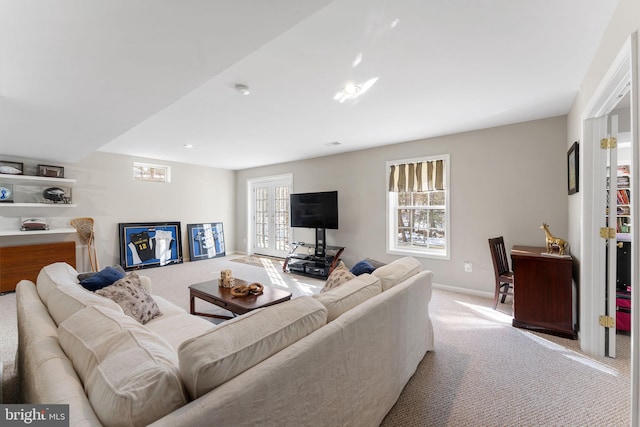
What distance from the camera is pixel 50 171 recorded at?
457 cm

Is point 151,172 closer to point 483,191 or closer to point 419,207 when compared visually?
point 419,207

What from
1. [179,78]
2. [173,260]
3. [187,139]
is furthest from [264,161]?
[179,78]

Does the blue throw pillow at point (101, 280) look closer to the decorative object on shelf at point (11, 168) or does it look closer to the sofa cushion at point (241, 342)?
the sofa cushion at point (241, 342)

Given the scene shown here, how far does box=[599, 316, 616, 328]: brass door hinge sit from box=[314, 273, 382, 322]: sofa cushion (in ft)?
6.58

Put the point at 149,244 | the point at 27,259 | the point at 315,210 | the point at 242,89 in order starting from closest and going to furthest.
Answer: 1. the point at 242,89
2. the point at 27,259
3. the point at 315,210
4. the point at 149,244

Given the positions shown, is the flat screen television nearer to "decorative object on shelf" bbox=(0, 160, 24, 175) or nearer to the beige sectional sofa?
the beige sectional sofa

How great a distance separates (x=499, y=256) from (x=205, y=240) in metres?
6.07

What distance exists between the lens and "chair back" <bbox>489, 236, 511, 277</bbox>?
10.4 ft

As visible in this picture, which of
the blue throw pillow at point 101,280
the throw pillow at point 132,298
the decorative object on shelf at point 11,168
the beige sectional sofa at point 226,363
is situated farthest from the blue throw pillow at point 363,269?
the decorative object on shelf at point 11,168

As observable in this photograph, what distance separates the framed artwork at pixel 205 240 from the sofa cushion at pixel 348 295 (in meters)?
5.69

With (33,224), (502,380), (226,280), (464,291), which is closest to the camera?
(502,380)

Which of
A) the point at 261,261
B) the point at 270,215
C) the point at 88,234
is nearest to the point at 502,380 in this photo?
the point at 261,261

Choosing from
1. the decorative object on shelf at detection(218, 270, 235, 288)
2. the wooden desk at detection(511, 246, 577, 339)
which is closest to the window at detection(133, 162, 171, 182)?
Result: the decorative object on shelf at detection(218, 270, 235, 288)

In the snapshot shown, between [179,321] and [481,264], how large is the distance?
3.78 metres
